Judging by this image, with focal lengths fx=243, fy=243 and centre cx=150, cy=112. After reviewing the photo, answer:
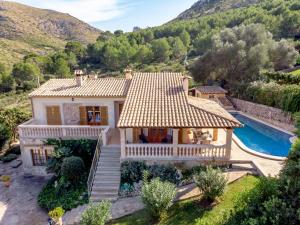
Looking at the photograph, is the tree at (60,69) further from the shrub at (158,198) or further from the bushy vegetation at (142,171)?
the shrub at (158,198)

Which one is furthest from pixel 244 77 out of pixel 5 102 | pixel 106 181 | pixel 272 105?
pixel 5 102

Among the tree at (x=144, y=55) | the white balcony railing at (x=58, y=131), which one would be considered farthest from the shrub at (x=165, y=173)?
the tree at (x=144, y=55)

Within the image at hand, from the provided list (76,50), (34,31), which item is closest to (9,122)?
(76,50)

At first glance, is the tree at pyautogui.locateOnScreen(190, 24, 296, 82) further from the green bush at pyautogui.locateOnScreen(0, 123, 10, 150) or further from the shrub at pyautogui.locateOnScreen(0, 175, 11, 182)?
the shrub at pyautogui.locateOnScreen(0, 175, 11, 182)

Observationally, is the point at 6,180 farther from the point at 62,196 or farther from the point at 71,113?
the point at 71,113

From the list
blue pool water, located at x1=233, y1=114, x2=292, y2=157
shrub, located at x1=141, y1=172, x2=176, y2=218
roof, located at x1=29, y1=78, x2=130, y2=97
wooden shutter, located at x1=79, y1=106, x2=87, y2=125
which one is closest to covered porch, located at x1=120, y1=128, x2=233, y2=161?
shrub, located at x1=141, y1=172, x2=176, y2=218
